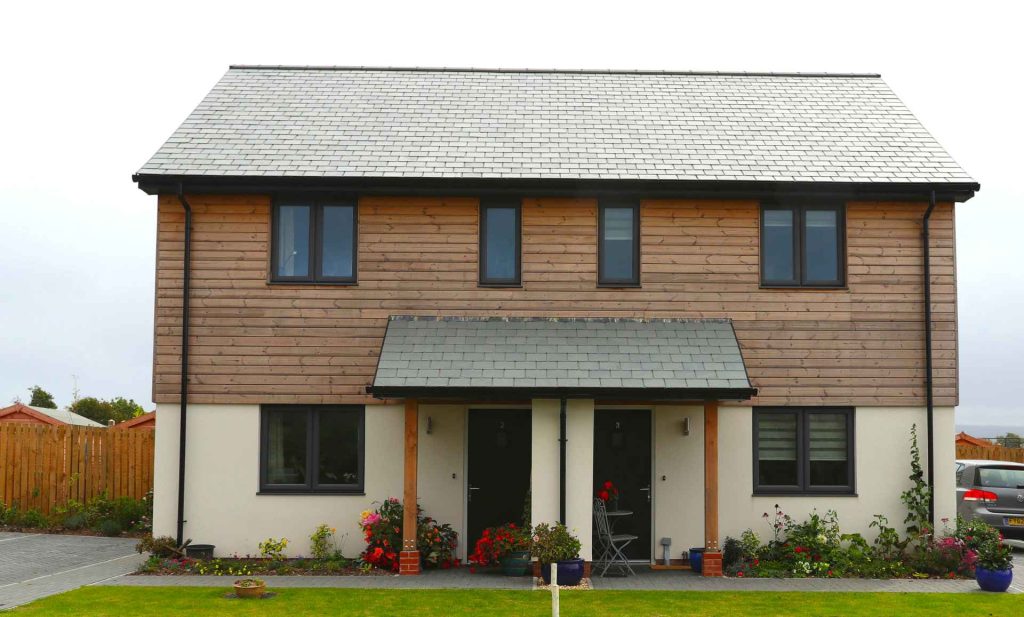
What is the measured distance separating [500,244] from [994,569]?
8.28m

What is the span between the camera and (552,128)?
17.3 metres

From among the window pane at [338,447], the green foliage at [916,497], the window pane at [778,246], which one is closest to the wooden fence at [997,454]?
the green foliage at [916,497]

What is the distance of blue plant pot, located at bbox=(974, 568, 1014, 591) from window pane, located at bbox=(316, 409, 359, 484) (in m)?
8.89

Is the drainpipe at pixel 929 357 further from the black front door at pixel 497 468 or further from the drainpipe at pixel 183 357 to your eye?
the drainpipe at pixel 183 357

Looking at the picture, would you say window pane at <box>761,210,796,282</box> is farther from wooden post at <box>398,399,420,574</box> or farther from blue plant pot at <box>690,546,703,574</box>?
wooden post at <box>398,399,420,574</box>

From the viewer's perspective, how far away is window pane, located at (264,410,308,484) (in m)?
15.6

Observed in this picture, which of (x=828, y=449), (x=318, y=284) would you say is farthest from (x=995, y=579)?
(x=318, y=284)

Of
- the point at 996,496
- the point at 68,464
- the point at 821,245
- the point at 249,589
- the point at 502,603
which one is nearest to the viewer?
the point at 502,603

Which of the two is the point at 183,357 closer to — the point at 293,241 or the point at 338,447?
the point at 293,241

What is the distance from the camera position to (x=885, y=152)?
16578 mm

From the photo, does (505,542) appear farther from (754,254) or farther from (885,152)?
(885,152)

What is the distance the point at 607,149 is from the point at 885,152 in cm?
449

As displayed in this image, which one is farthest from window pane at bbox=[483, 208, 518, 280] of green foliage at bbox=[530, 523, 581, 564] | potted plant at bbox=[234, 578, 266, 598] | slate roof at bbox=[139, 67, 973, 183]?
potted plant at bbox=[234, 578, 266, 598]

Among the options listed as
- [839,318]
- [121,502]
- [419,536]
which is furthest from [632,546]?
[121,502]
